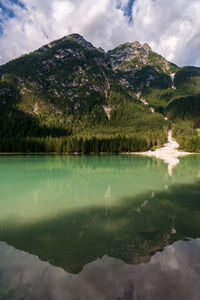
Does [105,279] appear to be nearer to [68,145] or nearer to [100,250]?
[100,250]

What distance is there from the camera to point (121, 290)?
21.6 ft

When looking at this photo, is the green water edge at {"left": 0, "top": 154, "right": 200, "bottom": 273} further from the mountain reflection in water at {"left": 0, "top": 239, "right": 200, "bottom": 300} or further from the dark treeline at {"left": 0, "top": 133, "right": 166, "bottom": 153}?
the dark treeline at {"left": 0, "top": 133, "right": 166, "bottom": 153}

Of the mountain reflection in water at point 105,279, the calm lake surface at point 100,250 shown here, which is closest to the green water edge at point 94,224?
the calm lake surface at point 100,250

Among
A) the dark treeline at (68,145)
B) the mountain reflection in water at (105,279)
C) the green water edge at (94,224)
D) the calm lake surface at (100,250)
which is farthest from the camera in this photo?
the dark treeline at (68,145)

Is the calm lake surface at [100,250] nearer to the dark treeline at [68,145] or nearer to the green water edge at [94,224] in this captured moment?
the green water edge at [94,224]

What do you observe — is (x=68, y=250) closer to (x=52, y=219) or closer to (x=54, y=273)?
(x=54, y=273)

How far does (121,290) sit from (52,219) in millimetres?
8246

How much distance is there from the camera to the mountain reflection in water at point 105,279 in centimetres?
638

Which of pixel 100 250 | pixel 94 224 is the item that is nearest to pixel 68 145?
pixel 94 224

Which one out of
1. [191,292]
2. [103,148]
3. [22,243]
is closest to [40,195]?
[22,243]

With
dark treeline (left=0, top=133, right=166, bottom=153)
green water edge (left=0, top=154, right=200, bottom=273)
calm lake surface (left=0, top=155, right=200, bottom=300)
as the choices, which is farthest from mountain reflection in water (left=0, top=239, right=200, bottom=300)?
dark treeline (left=0, top=133, right=166, bottom=153)

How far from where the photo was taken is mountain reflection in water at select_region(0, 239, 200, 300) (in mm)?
6375

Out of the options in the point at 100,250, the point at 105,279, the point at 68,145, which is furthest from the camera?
the point at 68,145

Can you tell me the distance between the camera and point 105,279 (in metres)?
7.21
